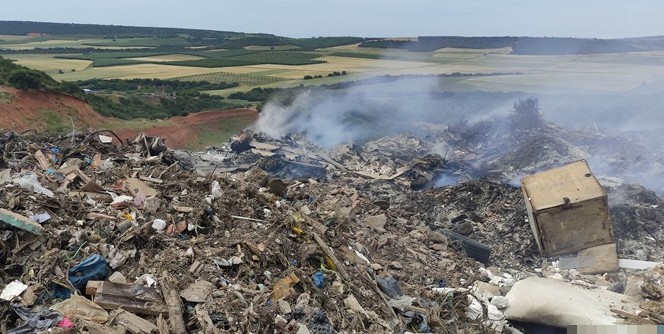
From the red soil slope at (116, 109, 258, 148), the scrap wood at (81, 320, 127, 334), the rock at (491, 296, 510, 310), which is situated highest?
the scrap wood at (81, 320, 127, 334)

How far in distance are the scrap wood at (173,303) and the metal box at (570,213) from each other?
600 cm

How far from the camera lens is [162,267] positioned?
5625 mm

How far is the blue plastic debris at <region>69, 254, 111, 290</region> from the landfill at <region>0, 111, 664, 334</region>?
0.05ft

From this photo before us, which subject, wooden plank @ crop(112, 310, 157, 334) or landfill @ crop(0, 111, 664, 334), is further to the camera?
landfill @ crop(0, 111, 664, 334)

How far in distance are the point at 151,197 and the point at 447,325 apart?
13.2ft

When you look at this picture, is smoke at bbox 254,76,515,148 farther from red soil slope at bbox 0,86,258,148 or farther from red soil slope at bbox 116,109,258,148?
red soil slope at bbox 0,86,258,148

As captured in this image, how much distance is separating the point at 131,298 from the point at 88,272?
0.60m

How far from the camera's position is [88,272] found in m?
5.37

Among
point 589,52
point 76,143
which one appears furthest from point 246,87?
point 76,143

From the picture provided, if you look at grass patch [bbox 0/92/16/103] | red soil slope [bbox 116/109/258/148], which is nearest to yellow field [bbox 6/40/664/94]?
red soil slope [bbox 116/109/258/148]

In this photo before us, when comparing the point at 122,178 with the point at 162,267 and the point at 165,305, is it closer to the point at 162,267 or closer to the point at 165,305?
the point at 162,267

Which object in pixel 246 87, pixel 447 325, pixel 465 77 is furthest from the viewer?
pixel 246 87

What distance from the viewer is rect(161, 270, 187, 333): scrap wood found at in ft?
16.0

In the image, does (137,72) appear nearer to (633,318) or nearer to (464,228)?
(464,228)
